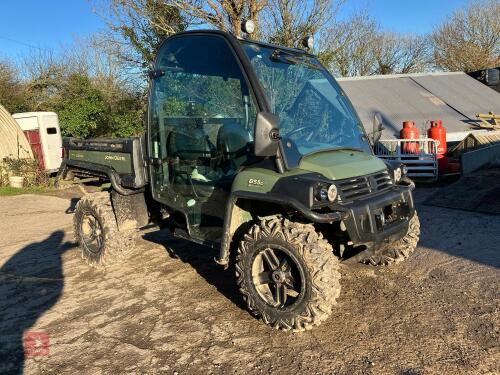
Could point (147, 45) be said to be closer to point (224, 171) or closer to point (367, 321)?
point (224, 171)

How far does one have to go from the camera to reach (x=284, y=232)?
356 centimetres

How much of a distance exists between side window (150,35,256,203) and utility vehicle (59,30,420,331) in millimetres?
10

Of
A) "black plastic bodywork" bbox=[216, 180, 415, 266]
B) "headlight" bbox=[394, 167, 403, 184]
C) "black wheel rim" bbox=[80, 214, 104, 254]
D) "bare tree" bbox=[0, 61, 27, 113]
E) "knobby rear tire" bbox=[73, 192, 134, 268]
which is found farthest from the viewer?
"bare tree" bbox=[0, 61, 27, 113]

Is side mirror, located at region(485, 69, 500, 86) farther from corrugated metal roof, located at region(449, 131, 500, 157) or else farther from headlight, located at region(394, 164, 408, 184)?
headlight, located at region(394, 164, 408, 184)

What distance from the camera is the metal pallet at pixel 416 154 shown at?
35.4 ft

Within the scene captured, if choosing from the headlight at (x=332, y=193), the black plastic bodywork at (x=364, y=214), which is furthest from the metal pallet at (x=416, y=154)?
the headlight at (x=332, y=193)

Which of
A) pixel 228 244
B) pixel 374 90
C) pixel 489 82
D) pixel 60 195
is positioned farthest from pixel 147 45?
pixel 228 244

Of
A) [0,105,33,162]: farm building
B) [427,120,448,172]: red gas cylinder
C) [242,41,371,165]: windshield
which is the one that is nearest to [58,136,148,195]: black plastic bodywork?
[242,41,371,165]: windshield

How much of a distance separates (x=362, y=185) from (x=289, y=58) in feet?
4.61

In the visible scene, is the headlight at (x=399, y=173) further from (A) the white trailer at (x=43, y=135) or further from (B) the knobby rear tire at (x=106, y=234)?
(A) the white trailer at (x=43, y=135)

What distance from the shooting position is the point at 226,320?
402 cm

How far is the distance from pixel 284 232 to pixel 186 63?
1.96m

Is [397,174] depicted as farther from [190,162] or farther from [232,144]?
[190,162]

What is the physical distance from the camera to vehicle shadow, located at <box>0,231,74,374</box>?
146 inches
